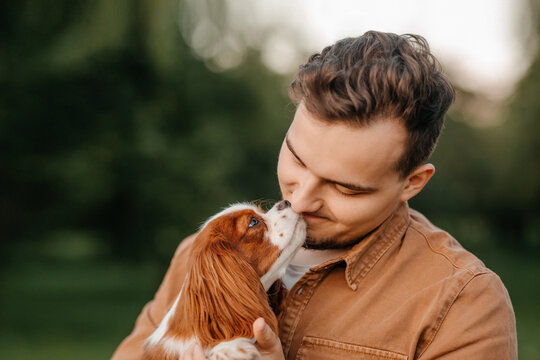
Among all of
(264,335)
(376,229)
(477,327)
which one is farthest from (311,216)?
(477,327)

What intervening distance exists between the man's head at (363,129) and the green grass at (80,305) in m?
6.77

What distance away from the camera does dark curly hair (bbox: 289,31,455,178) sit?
7.31ft

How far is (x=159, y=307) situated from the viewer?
120 inches

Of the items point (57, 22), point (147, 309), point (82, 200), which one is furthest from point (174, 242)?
point (147, 309)

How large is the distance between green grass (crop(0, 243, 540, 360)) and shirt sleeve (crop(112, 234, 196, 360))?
5654mm

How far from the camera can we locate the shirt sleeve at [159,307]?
296 centimetres

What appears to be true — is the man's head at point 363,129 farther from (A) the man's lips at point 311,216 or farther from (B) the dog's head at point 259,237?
(B) the dog's head at point 259,237

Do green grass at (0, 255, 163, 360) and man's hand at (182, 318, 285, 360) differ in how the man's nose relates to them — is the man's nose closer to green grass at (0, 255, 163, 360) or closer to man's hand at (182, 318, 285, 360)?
man's hand at (182, 318, 285, 360)

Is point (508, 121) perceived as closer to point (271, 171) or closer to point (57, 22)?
point (271, 171)

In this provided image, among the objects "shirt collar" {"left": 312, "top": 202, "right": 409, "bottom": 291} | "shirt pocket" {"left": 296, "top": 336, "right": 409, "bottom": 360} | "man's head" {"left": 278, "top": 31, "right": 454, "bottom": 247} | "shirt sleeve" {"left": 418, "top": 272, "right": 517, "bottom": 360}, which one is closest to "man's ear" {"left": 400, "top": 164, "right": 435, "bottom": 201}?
"man's head" {"left": 278, "top": 31, "right": 454, "bottom": 247}

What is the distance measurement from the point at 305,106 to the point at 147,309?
5.12 feet

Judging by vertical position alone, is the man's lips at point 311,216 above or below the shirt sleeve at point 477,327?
above

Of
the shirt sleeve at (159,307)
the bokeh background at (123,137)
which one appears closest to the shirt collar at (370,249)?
the shirt sleeve at (159,307)

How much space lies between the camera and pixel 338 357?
2.25 meters
